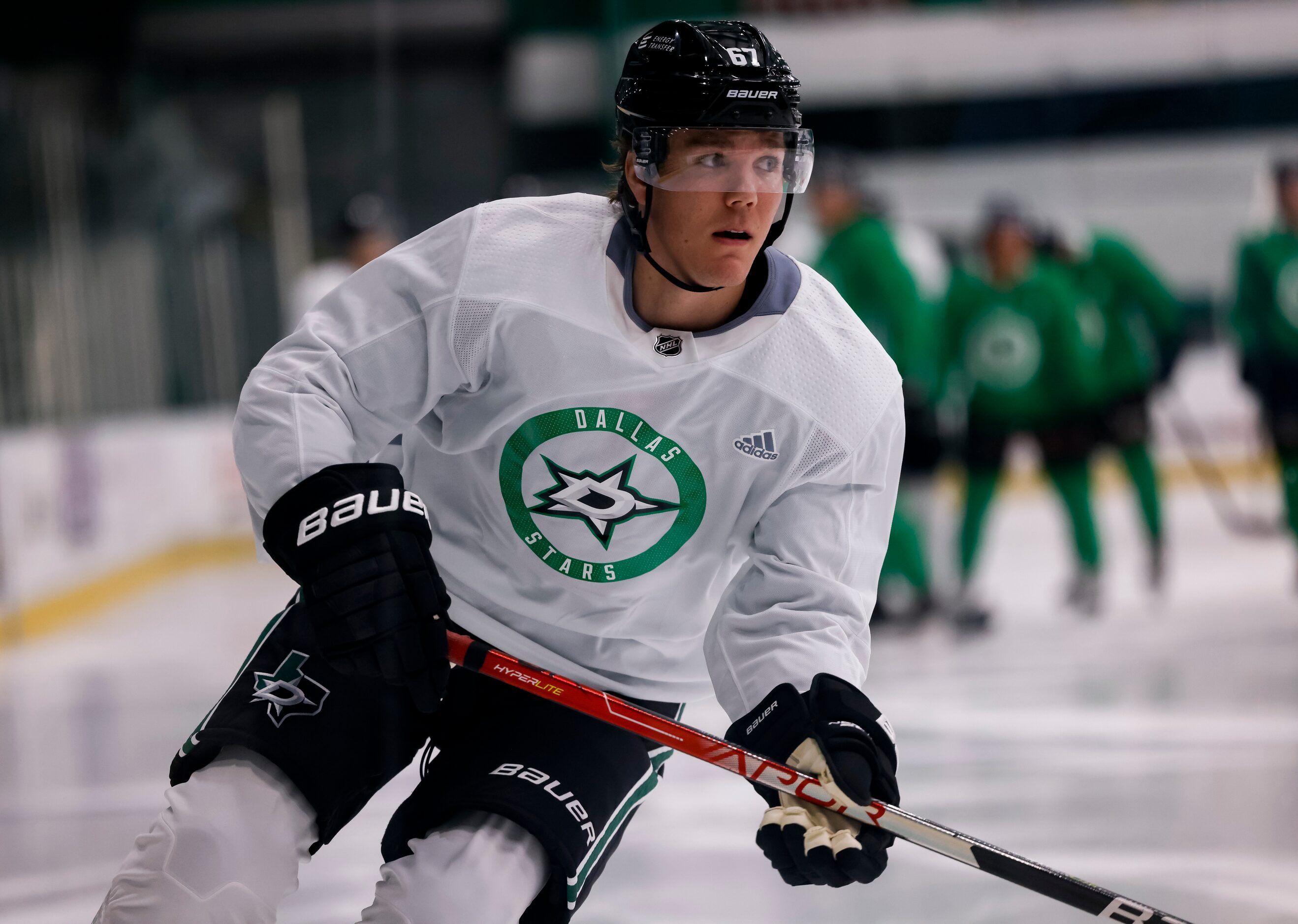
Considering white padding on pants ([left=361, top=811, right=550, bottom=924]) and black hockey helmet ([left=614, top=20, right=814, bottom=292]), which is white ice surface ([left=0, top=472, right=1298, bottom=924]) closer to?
white padding on pants ([left=361, top=811, right=550, bottom=924])

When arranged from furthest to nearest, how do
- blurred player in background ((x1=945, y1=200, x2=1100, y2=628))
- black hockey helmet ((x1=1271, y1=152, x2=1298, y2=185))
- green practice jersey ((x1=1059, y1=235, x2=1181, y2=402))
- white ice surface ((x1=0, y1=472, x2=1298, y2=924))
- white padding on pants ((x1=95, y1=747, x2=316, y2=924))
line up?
green practice jersey ((x1=1059, y1=235, x2=1181, y2=402))
blurred player in background ((x1=945, y1=200, x2=1100, y2=628))
black hockey helmet ((x1=1271, y1=152, x2=1298, y2=185))
white ice surface ((x1=0, y1=472, x2=1298, y2=924))
white padding on pants ((x1=95, y1=747, x2=316, y2=924))

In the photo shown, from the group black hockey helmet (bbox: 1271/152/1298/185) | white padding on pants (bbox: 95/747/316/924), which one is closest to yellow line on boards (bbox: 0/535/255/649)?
white padding on pants (bbox: 95/747/316/924)

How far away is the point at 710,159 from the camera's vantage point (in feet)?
5.04

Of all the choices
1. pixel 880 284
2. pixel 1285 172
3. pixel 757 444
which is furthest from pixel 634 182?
pixel 1285 172

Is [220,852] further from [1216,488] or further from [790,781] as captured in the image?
Result: [1216,488]

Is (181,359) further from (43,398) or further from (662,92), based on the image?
(662,92)

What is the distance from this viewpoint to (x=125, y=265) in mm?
6785

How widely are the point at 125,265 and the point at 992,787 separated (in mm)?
5250

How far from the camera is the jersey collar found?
1571 mm

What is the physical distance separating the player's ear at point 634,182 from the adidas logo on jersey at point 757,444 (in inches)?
10.8

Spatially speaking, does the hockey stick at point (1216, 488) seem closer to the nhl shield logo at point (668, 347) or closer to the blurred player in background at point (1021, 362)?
the blurred player in background at point (1021, 362)

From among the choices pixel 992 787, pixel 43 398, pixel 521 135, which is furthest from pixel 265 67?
pixel 992 787

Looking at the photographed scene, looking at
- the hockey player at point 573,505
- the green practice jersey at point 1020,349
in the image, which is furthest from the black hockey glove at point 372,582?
the green practice jersey at point 1020,349

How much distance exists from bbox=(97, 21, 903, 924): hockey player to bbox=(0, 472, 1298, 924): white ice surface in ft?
2.66
